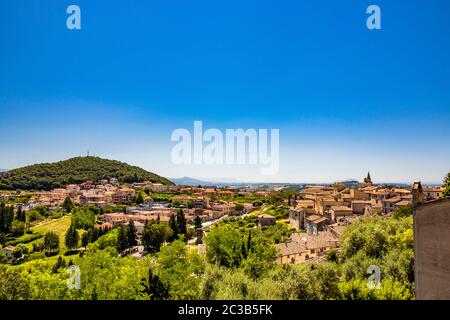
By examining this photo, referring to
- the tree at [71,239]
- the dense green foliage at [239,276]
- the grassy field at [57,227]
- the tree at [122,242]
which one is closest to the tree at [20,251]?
the tree at [71,239]

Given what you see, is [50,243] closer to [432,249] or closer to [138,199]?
[138,199]

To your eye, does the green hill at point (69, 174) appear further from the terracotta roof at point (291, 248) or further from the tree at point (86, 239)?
the terracotta roof at point (291, 248)

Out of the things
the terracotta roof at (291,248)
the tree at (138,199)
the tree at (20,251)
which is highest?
the terracotta roof at (291,248)

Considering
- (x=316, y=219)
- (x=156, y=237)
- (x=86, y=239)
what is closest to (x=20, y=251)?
(x=86, y=239)

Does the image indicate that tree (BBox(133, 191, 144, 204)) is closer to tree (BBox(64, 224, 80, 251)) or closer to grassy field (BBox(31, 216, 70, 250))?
grassy field (BBox(31, 216, 70, 250))

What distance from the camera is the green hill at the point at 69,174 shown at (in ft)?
220

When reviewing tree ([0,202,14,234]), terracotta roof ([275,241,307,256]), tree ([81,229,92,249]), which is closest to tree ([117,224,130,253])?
tree ([81,229,92,249])

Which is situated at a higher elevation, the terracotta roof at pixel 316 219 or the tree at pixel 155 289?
the tree at pixel 155 289

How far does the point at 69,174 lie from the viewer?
75312mm

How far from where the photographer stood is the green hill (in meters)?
67.1

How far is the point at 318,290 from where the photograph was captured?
7.89 m
